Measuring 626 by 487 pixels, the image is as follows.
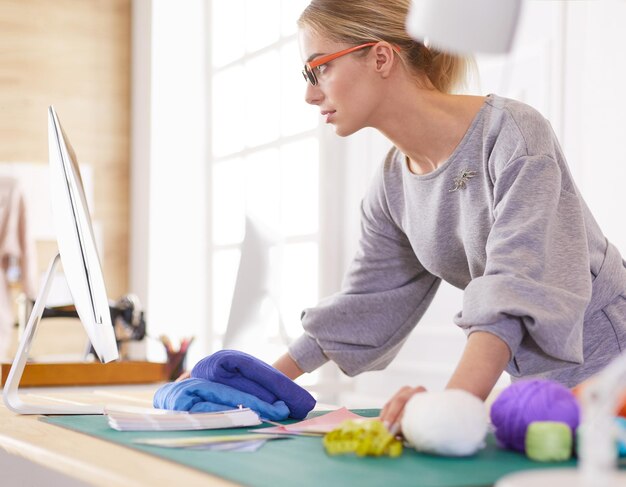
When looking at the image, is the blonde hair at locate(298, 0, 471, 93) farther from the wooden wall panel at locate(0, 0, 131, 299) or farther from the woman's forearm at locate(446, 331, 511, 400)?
the wooden wall panel at locate(0, 0, 131, 299)

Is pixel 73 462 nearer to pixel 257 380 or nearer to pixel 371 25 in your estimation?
pixel 257 380

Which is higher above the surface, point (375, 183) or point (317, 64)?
point (317, 64)

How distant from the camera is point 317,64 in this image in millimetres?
1408

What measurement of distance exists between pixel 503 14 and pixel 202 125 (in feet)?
10.9

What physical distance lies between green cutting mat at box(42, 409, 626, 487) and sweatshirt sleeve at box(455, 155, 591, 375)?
0.56 ft

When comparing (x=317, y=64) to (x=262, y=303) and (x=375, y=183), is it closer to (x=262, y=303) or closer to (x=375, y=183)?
(x=375, y=183)

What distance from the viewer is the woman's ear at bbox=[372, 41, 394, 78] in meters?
1.40

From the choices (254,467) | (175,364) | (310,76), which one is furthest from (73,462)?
(175,364)

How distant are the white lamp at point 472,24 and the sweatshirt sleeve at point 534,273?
12.9 inches

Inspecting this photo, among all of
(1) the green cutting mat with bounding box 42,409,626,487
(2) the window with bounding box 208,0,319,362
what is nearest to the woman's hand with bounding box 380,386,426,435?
(1) the green cutting mat with bounding box 42,409,626,487

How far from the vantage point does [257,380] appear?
3.85 feet

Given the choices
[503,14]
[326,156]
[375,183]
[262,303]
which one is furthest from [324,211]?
[503,14]

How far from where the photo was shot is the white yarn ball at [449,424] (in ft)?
2.57

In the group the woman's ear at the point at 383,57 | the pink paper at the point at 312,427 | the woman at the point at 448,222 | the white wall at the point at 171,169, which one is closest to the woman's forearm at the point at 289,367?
the woman at the point at 448,222
